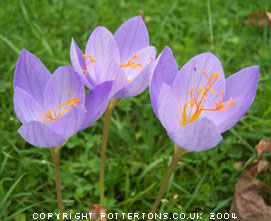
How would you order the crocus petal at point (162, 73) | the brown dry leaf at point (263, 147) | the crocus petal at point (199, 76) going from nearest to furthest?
the crocus petal at point (162, 73)
the crocus petal at point (199, 76)
the brown dry leaf at point (263, 147)

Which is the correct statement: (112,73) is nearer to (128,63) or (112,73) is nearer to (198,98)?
(128,63)

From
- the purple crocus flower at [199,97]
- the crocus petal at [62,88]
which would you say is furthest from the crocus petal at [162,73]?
the crocus petal at [62,88]

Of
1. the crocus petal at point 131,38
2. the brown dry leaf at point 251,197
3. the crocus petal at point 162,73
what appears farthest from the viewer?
the brown dry leaf at point 251,197

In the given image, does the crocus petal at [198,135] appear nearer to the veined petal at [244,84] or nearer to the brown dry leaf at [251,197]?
the veined petal at [244,84]

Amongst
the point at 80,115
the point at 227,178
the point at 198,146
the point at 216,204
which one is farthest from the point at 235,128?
the point at 80,115

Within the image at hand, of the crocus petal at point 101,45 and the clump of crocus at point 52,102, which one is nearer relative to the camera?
the clump of crocus at point 52,102

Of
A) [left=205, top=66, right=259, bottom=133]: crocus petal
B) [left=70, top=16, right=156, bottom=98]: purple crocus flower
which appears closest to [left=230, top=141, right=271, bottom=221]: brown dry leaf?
[left=205, top=66, right=259, bottom=133]: crocus petal

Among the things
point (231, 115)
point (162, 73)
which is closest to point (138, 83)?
point (162, 73)
